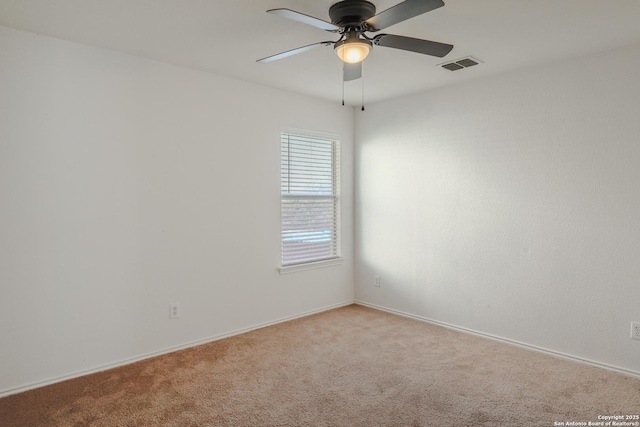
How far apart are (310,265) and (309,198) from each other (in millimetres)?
727

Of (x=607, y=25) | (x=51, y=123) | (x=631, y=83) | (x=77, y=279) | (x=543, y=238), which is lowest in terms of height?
(x=77, y=279)

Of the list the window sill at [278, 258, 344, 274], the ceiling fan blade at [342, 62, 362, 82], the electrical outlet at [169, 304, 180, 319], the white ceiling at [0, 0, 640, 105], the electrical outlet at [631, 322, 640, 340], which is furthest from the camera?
the window sill at [278, 258, 344, 274]

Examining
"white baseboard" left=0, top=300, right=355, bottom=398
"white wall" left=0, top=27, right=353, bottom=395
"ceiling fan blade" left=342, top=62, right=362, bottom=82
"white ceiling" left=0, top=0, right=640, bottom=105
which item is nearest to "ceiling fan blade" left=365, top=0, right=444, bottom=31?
"white ceiling" left=0, top=0, right=640, bottom=105

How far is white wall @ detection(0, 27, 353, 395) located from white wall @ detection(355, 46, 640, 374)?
1270 millimetres

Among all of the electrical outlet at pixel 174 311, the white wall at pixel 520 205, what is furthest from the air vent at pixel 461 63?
the electrical outlet at pixel 174 311

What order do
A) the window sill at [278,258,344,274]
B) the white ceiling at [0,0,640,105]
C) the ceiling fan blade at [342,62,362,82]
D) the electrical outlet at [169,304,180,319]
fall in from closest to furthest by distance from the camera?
the white ceiling at [0,0,640,105] → the ceiling fan blade at [342,62,362,82] → the electrical outlet at [169,304,180,319] → the window sill at [278,258,344,274]

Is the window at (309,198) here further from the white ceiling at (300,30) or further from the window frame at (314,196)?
the white ceiling at (300,30)

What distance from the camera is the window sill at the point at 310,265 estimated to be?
405cm

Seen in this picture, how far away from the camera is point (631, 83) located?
110 inches

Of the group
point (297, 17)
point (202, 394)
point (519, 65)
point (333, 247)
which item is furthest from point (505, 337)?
point (297, 17)

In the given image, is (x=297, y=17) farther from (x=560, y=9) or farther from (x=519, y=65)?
(x=519, y=65)

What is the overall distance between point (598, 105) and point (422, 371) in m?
2.35

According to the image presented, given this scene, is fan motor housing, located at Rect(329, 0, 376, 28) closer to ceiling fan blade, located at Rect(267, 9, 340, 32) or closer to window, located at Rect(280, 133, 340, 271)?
ceiling fan blade, located at Rect(267, 9, 340, 32)

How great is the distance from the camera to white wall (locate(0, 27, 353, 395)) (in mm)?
2584
